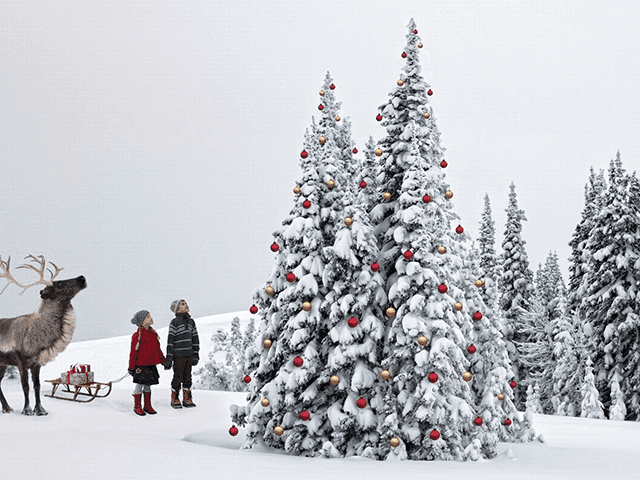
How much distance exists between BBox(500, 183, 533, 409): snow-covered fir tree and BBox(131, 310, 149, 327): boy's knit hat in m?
30.4

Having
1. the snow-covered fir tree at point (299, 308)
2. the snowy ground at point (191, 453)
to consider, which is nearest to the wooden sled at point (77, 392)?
the snowy ground at point (191, 453)

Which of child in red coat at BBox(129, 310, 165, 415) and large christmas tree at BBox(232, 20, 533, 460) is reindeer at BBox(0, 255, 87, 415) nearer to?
child in red coat at BBox(129, 310, 165, 415)

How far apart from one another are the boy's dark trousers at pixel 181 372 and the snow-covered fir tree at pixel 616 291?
74.8 ft

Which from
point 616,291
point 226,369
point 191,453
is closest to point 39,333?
point 191,453

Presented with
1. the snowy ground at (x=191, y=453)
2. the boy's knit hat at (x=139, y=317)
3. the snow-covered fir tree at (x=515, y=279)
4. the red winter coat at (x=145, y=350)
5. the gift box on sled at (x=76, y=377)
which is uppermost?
the snow-covered fir tree at (x=515, y=279)

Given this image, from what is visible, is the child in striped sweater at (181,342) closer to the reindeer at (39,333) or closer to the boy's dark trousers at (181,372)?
the boy's dark trousers at (181,372)

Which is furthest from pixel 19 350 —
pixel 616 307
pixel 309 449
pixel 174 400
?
pixel 616 307

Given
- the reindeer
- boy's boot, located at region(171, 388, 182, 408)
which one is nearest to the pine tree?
boy's boot, located at region(171, 388, 182, 408)

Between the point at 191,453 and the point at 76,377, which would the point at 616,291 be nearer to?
the point at 76,377

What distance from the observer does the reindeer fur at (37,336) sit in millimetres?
15055

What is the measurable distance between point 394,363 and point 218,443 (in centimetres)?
433

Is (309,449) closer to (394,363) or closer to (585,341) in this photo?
(394,363)

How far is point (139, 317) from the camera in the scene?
54.2 feet

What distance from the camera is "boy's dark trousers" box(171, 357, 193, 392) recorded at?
1680 cm
